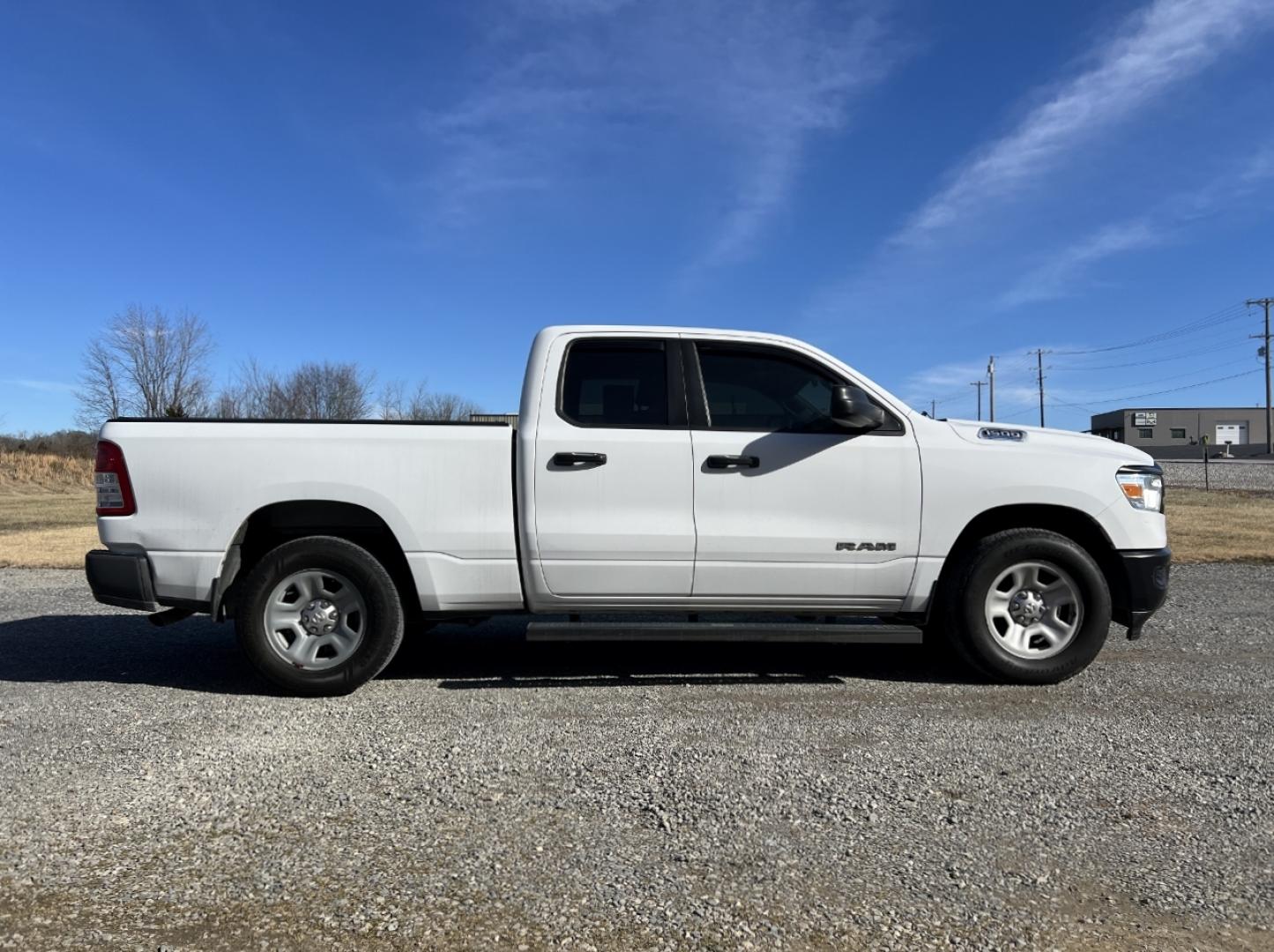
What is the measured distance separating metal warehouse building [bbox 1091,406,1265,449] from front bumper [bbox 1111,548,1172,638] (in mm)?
106601

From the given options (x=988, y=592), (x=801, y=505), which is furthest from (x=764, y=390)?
(x=988, y=592)

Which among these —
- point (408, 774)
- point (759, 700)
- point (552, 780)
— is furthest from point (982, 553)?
point (408, 774)

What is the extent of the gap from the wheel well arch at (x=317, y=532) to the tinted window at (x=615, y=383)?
1275 mm

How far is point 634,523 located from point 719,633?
0.75 m

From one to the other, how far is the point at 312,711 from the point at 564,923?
2.57 m

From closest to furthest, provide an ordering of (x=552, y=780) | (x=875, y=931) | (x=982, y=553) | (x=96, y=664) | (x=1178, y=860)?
(x=875, y=931), (x=1178, y=860), (x=552, y=780), (x=982, y=553), (x=96, y=664)

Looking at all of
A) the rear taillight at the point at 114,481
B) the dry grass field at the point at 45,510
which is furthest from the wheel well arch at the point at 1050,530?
the dry grass field at the point at 45,510

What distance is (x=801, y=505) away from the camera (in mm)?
4840

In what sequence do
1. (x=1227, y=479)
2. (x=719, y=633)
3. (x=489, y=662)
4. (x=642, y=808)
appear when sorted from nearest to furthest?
1. (x=642, y=808)
2. (x=719, y=633)
3. (x=489, y=662)
4. (x=1227, y=479)

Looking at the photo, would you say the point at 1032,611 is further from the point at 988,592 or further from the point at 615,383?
the point at 615,383

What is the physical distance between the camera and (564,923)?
2.43 metres

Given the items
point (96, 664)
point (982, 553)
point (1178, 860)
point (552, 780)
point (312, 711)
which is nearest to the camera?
point (1178, 860)

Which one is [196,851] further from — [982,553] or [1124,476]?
[1124,476]

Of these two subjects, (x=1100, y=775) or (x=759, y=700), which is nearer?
(x=1100, y=775)
